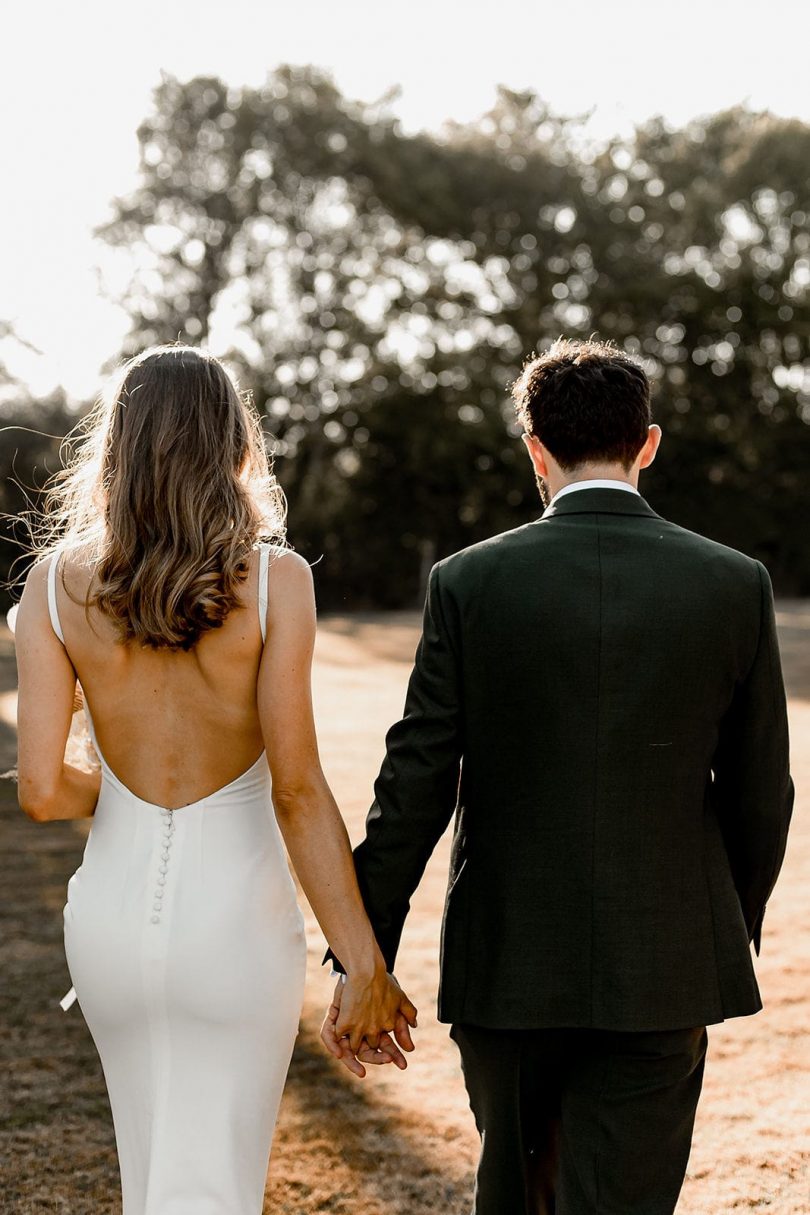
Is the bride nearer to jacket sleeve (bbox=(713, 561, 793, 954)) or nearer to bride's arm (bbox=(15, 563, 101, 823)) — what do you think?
bride's arm (bbox=(15, 563, 101, 823))

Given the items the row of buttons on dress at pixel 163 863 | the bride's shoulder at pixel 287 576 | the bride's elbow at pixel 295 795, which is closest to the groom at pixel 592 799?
the bride's elbow at pixel 295 795

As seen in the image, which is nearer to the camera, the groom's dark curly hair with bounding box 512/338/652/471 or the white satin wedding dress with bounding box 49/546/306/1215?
the white satin wedding dress with bounding box 49/546/306/1215

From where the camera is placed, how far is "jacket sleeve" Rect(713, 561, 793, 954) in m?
2.22

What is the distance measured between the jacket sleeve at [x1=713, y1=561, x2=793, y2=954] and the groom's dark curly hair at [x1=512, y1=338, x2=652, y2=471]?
35cm

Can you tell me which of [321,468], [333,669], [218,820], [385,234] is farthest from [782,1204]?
[385,234]

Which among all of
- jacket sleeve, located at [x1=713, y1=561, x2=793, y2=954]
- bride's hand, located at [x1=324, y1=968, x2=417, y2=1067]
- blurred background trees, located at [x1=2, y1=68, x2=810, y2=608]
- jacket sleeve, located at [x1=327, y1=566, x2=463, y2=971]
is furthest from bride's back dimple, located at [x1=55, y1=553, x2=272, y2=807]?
blurred background trees, located at [x1=2, y1=68, x2=810, y2=608]

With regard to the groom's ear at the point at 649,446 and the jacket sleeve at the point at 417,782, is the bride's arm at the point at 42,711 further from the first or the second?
the groom's ear at the point at 649,446

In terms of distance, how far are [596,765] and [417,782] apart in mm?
335

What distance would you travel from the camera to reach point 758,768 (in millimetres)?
2225

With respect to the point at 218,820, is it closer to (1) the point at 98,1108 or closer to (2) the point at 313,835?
(2) the point at 313,835

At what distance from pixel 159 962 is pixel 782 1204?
2088 millimetres

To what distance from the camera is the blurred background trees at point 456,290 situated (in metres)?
27.2

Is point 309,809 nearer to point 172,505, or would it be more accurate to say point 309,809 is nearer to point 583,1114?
point 172,505

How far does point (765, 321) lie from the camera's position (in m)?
28.8
